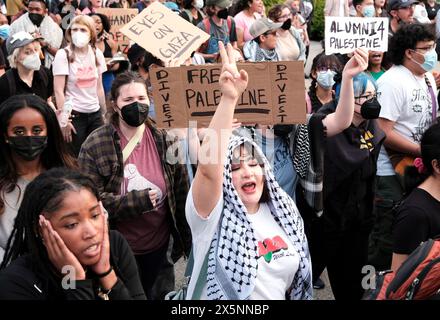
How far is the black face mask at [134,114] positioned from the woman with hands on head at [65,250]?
1.30 m

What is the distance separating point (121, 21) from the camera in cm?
759

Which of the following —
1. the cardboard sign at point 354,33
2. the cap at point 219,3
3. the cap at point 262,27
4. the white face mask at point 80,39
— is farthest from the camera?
the cap at point 219,3

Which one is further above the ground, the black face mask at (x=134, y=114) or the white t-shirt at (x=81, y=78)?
the black face mask at (x=134, y=114)

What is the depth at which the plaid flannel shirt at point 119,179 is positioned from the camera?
3.61m

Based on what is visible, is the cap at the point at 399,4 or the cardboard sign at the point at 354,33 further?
the cap at the point at 399,4

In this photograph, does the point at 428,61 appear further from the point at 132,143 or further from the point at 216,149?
the point at 216,149

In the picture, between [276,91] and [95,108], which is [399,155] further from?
[95,108]

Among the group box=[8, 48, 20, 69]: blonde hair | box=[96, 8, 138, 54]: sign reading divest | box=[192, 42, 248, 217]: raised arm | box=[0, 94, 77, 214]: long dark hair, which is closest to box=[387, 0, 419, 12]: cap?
box=[96, 8, 138, 54]: sign reading divest

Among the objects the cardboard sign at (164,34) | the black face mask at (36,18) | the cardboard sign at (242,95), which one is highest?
the cardboard sign at (164,34)

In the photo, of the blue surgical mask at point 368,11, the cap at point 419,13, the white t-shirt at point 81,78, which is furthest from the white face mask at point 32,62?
the cap at point 419,13

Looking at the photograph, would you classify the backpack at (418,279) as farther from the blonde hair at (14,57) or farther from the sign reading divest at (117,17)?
the sign reading divest at (117,17)

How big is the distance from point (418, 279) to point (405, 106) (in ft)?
8.73

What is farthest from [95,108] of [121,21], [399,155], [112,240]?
[112,240]

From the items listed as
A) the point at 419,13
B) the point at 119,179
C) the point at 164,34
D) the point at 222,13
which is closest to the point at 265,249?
the point at 119,179
